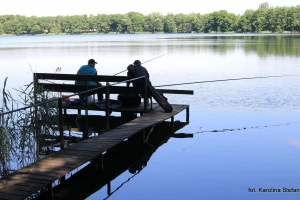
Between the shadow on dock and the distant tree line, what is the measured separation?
108 metres

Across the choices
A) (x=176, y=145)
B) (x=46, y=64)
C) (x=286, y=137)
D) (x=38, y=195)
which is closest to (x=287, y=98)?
(x=286, y=137)

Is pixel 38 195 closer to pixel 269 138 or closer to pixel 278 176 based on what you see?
pixel 278 176

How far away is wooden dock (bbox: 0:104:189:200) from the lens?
5305 mm

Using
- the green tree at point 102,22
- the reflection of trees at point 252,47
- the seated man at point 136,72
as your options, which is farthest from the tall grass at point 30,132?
the green tree at point 102,22

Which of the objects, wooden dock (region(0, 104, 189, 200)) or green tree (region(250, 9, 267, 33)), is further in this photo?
green tree (region(250, 9, 267, 33))

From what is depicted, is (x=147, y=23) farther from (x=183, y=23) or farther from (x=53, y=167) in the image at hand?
(x=53, y=167)

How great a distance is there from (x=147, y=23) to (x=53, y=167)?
455ft

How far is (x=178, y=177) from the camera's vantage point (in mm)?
6953

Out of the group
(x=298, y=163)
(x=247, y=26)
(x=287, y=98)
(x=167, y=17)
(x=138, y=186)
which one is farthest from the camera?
(x=167, y=17)

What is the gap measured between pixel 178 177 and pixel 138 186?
2.13 ft

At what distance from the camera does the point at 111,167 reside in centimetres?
746

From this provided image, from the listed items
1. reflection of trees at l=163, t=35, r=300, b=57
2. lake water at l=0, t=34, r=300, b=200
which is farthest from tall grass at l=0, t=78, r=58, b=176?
reflection of trees at l=163, t=35, r=300, b=57

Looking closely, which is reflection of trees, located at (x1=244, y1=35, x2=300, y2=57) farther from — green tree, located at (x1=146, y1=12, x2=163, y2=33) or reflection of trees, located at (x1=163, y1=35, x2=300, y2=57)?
green tree, located at (x1=146, y1=12, x2=163, y2=33)

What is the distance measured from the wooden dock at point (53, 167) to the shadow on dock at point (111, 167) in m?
0.21
